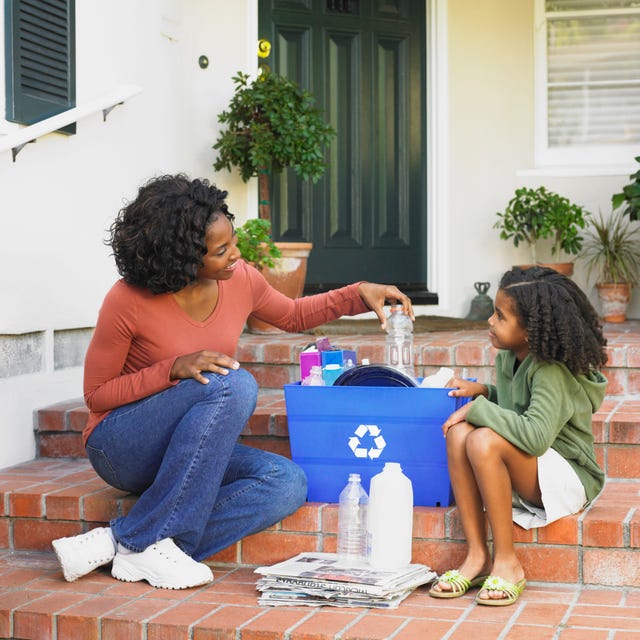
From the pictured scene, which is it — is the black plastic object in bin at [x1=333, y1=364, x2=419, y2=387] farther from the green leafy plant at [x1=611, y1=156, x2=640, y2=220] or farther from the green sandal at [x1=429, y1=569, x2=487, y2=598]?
the green leafy plant at [x1=611, y1=156, x2=640, y2=220]

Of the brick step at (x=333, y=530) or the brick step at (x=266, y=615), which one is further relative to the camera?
the brick step at (x=333, y=530)

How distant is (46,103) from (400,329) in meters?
1.67

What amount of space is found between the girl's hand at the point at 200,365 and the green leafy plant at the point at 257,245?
7.11 ft

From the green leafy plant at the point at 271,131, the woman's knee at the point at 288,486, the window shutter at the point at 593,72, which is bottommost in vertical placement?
the woman's knee at the point at 288,486

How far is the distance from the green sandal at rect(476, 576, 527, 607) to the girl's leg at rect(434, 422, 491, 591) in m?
0.09

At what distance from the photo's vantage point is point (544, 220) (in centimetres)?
577

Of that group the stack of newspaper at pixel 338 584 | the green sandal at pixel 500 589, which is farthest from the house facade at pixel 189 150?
the green sandal at pixel 500 589

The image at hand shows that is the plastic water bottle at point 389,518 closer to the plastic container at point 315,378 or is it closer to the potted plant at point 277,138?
the plastic container at point 315,378

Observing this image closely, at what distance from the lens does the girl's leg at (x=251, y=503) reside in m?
3.21

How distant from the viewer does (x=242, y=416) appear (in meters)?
3.07

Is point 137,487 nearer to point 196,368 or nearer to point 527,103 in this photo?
point 196,368

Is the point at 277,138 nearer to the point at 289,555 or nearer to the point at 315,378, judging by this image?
the point at 315,378

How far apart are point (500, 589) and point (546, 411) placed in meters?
0.49

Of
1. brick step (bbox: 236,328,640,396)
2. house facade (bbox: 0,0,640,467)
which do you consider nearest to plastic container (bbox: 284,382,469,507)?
brick step (bbox: 236,328,640,396)
